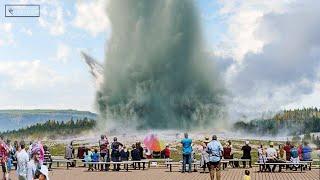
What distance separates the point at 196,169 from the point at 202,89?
308ft

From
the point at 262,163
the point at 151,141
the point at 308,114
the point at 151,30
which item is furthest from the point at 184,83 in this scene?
the point at 262,163

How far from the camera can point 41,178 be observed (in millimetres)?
12859

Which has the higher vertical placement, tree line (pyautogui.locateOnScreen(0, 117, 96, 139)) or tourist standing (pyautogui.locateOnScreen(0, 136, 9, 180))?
tree line (pyautogui.locateOnScreen(0, 117, 96, 139))

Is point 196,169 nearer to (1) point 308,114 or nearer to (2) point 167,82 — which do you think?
(2) point 167,82

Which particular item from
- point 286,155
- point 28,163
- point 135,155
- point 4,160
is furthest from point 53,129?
point 28,163

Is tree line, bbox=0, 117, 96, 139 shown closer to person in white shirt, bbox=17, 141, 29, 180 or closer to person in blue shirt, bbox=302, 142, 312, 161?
person in blue shirt, bbox=302, 142, 312, 161

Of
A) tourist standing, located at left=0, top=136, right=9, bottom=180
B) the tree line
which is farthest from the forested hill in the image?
tourist standing, located at left=0, top=136, right=9, bottom=180

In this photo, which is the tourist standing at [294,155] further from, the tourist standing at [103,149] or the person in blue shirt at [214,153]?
the person in blue shirt at [214,153]

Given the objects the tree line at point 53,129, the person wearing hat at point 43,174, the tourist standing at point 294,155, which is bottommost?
the tourist standing at point 294,155

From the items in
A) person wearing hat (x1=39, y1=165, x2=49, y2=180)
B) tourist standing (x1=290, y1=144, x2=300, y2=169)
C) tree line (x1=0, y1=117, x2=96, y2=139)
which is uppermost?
tree line (x1=0, y1=117, x2=96, y2=139)

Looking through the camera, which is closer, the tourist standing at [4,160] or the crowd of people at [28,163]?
the crowd of people at [28,163]

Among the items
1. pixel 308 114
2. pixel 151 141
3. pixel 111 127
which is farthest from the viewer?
pixel 308 114

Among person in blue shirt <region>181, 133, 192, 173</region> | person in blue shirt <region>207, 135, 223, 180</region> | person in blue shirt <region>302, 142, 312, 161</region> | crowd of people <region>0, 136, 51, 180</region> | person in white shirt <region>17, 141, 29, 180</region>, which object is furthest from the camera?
person in blue shirt <region>302, 142, 312, 161</region>

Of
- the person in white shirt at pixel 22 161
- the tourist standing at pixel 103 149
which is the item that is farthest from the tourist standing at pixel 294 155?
the person in white shirt at pixel 22 161
